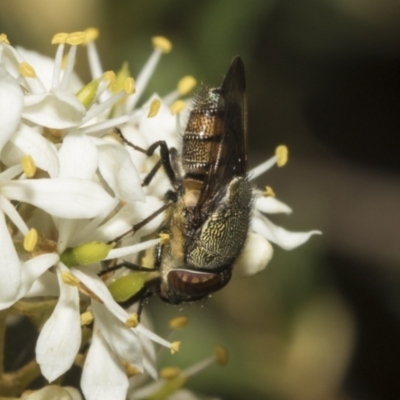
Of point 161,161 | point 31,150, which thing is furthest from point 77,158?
point 161,161

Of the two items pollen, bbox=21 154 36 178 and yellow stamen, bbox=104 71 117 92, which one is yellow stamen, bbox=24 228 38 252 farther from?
yellow stamen, bbox=104 71 117 92

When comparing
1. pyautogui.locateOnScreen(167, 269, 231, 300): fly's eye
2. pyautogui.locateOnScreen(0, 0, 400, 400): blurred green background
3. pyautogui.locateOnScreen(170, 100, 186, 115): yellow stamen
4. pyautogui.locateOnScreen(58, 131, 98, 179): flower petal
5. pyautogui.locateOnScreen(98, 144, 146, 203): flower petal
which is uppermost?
pyautogui.locateOnScreen(58, 131, 98, 179): flower petal

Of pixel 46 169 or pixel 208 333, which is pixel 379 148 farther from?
pixel 46 169

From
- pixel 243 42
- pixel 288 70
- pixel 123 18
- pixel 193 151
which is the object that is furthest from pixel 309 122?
pixel 193 151

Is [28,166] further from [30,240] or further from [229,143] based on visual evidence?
[229,143]

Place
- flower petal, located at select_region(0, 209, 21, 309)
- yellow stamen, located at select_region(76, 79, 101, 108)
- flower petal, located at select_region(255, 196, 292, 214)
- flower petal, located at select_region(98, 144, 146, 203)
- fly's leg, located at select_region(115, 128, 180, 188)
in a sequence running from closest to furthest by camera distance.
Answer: flower petal, located at select_region(0, 209, 21, 309) < flower petal, located at select_region(98, 144, 146, 203) < yellow stamen, located at select_region(76, 79, 101, 108) < fly's leg, located at select_region(115, 128, 180, 188) < flower petal, located at select_region(255, 196, 292, 214)

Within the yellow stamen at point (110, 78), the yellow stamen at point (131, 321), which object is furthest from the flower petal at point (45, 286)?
the yellow stamen at point (110, 78)

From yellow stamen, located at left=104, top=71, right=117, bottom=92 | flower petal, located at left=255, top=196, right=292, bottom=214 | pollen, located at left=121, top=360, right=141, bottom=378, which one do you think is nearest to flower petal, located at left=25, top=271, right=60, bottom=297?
pollen, located at left=121, top=360, right=141, bottom=378

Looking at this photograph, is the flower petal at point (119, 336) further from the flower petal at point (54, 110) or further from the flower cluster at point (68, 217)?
the flower petal at point (54, 110)
